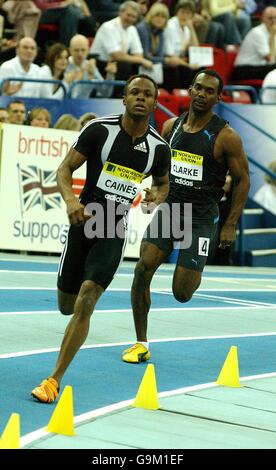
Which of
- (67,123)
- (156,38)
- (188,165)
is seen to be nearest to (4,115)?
(67,123)

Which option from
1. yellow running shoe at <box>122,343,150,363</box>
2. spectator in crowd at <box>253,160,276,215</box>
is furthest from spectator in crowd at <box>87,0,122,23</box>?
yellow running shoe at <box>122,343,150,363</box>

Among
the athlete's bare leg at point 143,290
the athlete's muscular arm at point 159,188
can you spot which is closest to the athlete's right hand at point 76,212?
the athlete's muscular arm at point 159,188

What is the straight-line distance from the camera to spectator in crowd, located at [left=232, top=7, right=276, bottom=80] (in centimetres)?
2309

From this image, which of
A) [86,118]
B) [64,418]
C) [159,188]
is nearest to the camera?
[64,418]

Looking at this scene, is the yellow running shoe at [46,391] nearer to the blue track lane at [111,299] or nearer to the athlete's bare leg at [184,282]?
the athlete's bare leg at [184,282]

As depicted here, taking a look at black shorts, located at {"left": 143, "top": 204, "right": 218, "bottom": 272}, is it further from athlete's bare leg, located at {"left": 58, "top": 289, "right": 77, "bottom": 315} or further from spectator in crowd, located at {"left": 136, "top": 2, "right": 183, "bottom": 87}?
spectator in crowd, located at {"left": 136, "top": 2, "right": 183, "bottom": 87}

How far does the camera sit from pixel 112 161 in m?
9.47

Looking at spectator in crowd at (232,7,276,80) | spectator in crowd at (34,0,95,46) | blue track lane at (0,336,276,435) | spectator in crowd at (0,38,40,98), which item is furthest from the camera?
spectator in crowd at (232,7,276,80)

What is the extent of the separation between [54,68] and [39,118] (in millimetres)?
1527

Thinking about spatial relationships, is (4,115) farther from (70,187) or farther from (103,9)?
(70,187)

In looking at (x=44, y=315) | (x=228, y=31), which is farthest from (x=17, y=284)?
(x=228, y=31)

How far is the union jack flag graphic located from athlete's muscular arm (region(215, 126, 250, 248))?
750 cm

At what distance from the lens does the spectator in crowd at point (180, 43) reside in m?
21.7

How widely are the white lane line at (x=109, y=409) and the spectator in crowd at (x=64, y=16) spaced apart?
11.4 metres
